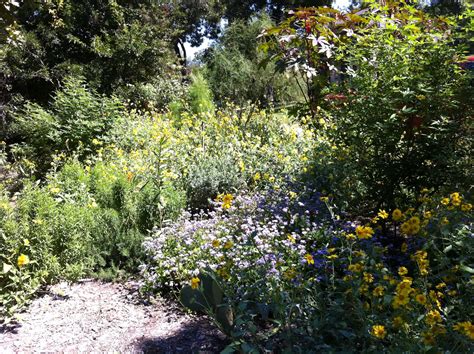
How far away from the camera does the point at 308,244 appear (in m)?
2.91

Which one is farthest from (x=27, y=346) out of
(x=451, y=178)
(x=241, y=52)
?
(x=241, y=52)

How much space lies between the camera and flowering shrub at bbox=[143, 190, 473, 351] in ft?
5.48

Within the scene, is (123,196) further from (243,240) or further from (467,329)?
(467,329)

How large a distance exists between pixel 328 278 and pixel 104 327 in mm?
1392

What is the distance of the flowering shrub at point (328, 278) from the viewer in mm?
1671

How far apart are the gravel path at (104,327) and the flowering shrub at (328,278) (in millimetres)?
228

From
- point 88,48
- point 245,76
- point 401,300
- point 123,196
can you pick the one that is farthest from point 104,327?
point 245,76

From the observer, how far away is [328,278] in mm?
2402

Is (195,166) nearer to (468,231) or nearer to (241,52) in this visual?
(468,231)

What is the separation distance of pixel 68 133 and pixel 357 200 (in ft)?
13.6

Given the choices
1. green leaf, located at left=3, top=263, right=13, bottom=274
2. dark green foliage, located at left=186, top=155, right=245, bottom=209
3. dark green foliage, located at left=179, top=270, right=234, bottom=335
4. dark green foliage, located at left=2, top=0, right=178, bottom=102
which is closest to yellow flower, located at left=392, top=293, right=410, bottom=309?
dark green foliage, located at left=179, top=270, right=234, bottom=335

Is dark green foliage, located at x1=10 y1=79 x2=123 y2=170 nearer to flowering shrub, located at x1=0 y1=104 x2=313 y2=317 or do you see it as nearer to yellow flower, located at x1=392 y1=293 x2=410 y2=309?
flowering shrub, located at x1=0 y1=104 x2=313 y2=317

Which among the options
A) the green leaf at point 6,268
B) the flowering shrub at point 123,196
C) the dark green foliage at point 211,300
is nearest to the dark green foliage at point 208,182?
the flowering shrub at point 123,196

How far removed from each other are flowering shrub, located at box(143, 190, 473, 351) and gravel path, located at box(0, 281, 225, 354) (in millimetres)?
228
